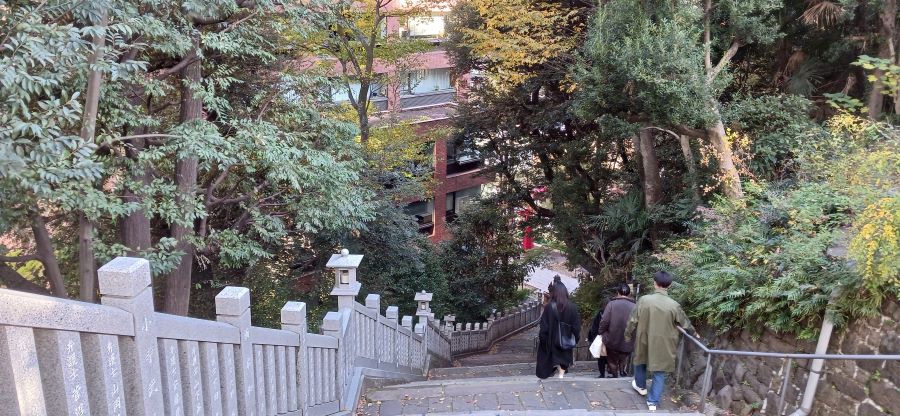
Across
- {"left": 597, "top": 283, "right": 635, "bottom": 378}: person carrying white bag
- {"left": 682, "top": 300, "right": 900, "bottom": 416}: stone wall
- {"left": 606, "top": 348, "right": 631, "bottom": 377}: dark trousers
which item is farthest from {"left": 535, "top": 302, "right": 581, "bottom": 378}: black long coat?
{"left": 682, "top": 300, "right": 900, "bottom": 416}: stone wall

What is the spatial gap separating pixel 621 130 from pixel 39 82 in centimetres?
859

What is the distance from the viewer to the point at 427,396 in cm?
733

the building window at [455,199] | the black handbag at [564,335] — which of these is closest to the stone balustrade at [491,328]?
the building window at [455,199]

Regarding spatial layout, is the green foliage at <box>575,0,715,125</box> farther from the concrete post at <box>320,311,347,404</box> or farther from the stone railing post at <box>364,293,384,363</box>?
the concrete post at <box>320,311,347,404</box>

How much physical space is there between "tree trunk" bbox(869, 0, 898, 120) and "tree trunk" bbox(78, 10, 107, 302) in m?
10.8

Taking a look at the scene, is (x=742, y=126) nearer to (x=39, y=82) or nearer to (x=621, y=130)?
(x=621, y=130)

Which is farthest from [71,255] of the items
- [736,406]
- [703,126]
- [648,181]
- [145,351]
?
[648,181]

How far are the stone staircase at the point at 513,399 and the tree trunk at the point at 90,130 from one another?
328cm

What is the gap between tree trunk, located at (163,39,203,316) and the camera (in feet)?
27.1

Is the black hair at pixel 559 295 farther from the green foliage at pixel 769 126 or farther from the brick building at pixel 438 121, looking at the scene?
the brick building at pixel 438 121

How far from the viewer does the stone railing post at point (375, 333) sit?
7781mm

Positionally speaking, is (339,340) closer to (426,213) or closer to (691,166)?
(691,166)

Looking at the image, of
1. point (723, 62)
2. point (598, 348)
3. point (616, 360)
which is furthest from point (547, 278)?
point (598, 348)

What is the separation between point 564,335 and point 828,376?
3196 millimetres
